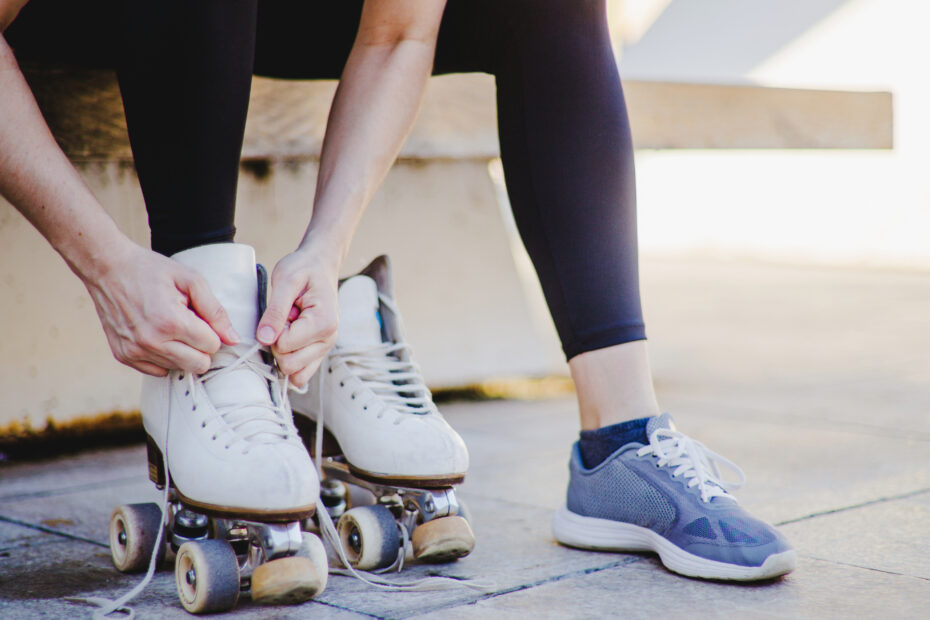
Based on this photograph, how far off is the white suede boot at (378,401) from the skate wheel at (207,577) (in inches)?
7.5

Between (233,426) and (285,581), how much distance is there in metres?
0.15

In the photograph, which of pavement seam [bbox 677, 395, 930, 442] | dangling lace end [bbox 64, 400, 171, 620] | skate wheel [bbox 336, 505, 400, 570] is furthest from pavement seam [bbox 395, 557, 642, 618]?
pavement seam [bbox 677, 395, 930, 442]

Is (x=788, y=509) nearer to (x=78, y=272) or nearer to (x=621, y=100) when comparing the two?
(x=621, y=100)

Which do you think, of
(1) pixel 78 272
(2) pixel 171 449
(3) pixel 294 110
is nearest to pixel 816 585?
(2) pixel 171 449

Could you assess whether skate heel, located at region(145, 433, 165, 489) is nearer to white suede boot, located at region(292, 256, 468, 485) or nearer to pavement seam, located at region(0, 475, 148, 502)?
white suede boot, located at region(292, 256, 468, 485)

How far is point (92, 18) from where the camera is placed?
1169 mm

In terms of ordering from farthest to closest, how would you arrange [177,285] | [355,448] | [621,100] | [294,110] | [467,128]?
[467,128] → [294,110] → [621,100] → [355,448] → [177,285]

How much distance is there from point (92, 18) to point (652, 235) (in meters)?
6.55

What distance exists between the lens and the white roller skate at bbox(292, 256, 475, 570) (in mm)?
957

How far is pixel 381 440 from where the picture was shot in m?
0.98

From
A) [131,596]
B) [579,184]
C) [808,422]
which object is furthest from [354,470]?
[808,422]

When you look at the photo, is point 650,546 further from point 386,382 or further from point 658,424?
point 386,382

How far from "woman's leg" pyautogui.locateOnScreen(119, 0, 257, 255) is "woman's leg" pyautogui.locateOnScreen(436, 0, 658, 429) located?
33 centimetres

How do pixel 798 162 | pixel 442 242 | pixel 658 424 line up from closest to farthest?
pixel 658 424 → pixel 442 242 → pixel 798 162
